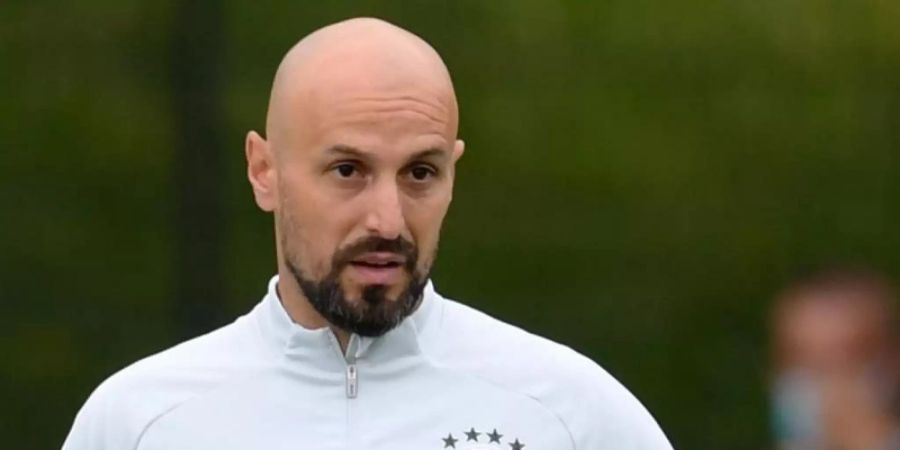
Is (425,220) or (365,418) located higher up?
(425,220)

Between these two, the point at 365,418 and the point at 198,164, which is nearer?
the point at 365,418

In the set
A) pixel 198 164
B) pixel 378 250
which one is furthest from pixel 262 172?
pixel 198 164

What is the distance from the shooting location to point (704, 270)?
5156mm

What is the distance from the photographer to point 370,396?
2861 millimetres

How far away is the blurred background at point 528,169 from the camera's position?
505 cm

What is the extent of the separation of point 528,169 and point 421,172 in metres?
2.27

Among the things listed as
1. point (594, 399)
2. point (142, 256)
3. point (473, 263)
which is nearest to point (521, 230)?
point (473, 263)

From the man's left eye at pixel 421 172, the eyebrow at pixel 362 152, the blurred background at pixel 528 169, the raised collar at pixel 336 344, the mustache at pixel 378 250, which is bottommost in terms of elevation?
the raised collar at pixel 336 344

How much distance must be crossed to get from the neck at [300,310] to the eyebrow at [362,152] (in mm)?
207

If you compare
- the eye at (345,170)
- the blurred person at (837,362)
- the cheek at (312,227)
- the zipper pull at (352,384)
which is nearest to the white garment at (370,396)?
the zipper pull at (352,384)

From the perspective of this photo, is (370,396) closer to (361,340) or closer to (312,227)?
(361,340)

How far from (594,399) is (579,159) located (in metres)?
2.23

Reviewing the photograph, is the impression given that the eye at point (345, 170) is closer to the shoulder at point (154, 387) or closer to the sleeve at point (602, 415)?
the shoulder at point (154, 387)

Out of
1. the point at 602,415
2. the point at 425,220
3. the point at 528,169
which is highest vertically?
the point at 528,169
